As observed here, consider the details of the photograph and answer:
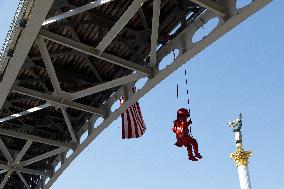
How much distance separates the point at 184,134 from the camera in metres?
14.5

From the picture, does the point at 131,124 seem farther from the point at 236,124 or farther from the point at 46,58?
the point at 236,124

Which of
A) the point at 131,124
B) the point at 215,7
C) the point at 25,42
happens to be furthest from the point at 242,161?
the point at 25,42

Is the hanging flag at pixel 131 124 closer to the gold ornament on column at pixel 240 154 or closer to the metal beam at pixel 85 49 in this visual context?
the metal beam at pixel 85 49

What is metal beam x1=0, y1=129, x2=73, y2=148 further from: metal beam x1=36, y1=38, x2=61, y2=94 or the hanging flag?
metal beam x1=36, y1=38, x2=61, y2=94

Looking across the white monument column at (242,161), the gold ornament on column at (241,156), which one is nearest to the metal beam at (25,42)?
the white monument column at (242,161)

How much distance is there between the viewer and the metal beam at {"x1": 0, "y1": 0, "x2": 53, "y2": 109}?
11.6 meters

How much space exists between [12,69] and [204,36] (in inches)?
234

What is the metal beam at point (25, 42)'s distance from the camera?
11.6 m

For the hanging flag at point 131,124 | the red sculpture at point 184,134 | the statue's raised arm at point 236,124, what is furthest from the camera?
the statue's raised arm at point 236,124

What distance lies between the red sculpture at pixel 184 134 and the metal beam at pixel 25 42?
5131 mm

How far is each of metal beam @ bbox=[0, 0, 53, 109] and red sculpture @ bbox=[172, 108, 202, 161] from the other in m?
5.13

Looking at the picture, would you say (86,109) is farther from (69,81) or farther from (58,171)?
(58,171)

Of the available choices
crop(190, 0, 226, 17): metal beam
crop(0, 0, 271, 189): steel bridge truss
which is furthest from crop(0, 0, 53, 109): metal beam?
crop(190, 0, 226, 17): metal beam

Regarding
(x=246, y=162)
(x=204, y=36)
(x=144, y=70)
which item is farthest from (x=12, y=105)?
(x=246, y=162)
